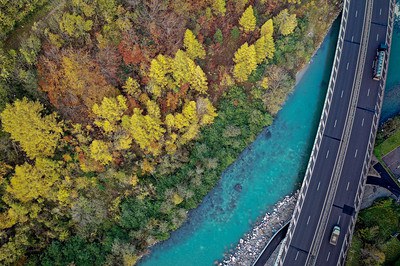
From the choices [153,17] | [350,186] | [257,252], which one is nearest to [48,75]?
[153,17]

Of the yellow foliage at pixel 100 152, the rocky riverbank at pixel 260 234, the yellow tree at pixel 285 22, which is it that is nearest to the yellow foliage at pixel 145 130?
the yellow foliage at pixel 100 152

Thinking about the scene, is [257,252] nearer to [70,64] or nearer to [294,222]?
[294,222]

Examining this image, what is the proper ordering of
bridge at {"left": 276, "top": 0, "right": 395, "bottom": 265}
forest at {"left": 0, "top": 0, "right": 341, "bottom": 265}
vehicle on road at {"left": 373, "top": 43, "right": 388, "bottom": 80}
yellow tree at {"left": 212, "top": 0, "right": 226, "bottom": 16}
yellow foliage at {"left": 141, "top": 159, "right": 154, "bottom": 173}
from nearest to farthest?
1. forest at {"left": 0, "top": 0, "right": 341, "bottom": 265}
2. bridge at {"left": 276, "top": 0, "right": 395, "bottom": 265}
3. yellow foliage at {"left": 141, "top": 159, "right": 154, "bottom": 173}
4. yellow tree at {"left": 212, "top": 0, "right": 226, "bottom": 16}
5. vehicle on road at {"left": 373, "top": 43, "right": 388, "bottom": 80}

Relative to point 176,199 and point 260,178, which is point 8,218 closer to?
point 176,199

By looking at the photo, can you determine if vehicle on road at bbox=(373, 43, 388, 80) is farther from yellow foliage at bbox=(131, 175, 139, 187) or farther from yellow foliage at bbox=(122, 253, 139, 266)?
yellow foliage at bbox=(122, 253, 139, 266)

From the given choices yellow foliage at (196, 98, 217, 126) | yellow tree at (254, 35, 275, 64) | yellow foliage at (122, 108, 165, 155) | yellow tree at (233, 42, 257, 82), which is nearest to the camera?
yellow foliage at (122, 108, 165, 155)

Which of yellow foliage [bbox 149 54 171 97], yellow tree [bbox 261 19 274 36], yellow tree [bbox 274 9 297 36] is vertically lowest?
yellow foliage [bbox 149 54 171 97]

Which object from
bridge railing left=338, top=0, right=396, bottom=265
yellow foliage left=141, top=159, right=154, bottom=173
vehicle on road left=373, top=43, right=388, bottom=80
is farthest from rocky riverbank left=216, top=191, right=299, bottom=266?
vehicle on road left=373, top=43, right=388, bottom=80
